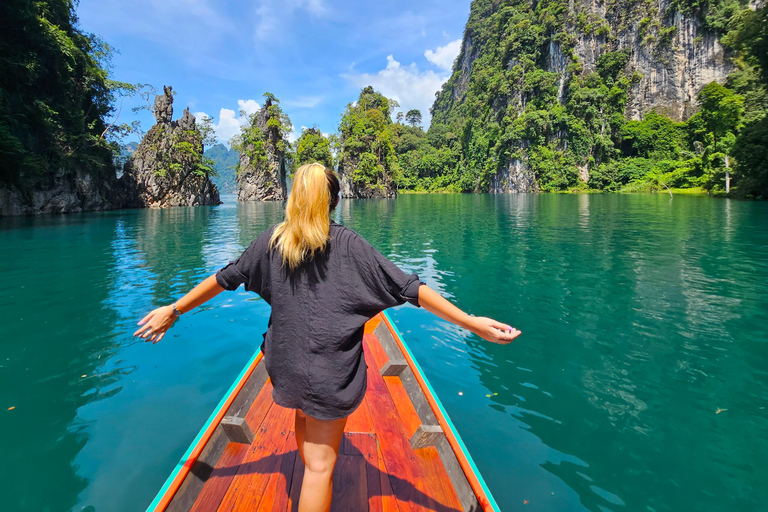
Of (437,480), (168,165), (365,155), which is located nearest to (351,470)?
(437,480)

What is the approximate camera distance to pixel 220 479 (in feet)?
7.70

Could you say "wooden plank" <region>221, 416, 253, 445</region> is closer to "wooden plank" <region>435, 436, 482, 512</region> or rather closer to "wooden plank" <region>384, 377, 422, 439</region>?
"wooden plank" <region>384, 377, 422, 439</region>

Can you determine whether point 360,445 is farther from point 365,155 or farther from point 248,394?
point 365,155

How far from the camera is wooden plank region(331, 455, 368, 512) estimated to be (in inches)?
85.3

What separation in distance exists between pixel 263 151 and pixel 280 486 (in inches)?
2484

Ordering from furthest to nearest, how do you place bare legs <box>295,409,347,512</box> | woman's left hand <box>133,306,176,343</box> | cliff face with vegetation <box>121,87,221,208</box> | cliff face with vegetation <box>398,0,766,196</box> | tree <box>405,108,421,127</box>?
tree <box>405,108,421,127</box>, cliff face with vegetation <box>398,0,766,196</box>, cliff face with vegetation <box>121,87,221,208</box>, woman's left hand <box>133,306,176,343</box>, bare legs <box>295,409,347,512</box>

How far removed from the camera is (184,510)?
6.58 feet

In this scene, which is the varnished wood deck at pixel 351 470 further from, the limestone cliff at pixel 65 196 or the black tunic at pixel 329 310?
the limestone cliff at pixel 65 196

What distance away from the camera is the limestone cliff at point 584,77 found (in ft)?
176

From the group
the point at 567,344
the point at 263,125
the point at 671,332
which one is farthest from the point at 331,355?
the point at 263,125

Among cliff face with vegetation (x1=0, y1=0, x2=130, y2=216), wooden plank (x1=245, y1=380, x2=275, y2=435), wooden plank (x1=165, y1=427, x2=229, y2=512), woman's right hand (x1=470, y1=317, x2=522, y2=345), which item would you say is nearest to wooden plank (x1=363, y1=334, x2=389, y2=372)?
wooden plank (x1=245, y1=380, x2=275, y2=435)

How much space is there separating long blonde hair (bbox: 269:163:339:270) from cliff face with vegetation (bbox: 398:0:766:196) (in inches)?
2084

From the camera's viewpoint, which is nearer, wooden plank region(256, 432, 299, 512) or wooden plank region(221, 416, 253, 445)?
wooden plank region(256, 432, 299, 512)

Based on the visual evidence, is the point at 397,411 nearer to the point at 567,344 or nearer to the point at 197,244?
the point at 567,344
